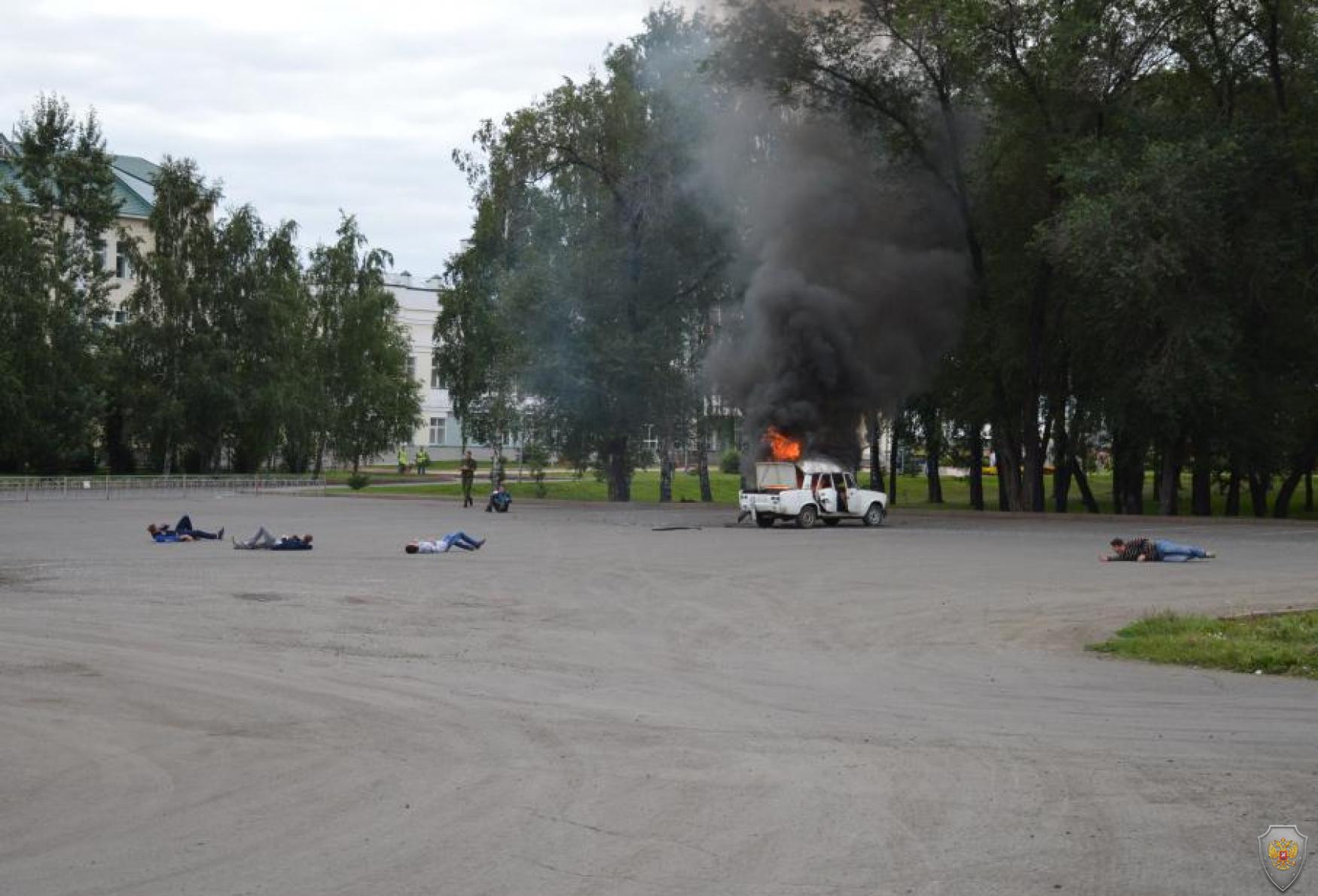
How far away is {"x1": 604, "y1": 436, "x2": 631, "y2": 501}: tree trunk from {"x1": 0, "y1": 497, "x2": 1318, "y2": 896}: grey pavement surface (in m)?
30.4

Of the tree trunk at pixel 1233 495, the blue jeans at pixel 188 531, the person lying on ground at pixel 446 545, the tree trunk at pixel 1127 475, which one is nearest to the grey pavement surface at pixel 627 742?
the person lying on ground at pixel 446 545

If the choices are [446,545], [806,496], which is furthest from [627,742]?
[806,496]

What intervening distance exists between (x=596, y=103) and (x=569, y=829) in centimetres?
4410

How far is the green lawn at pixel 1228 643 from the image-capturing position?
38.2 feet

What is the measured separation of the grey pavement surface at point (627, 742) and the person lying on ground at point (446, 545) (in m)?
5.44

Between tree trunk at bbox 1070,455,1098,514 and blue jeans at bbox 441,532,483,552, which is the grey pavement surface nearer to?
blue jeans at bbox 441,532,483,552

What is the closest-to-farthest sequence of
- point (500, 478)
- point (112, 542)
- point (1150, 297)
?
A: point (112, 542) → point (1150, 297) → point (500, 478)

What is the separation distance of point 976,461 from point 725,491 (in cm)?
1811

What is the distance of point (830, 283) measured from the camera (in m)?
41.0

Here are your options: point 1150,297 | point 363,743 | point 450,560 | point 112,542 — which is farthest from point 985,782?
point 1150,297

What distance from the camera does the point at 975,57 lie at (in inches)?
1547

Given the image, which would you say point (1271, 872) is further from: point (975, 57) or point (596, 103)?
point (596, 103)

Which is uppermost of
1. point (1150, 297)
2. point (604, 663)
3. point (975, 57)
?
point (975, 57)

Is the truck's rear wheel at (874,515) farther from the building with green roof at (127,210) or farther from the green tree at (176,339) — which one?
the building with green roof at (127,210)
